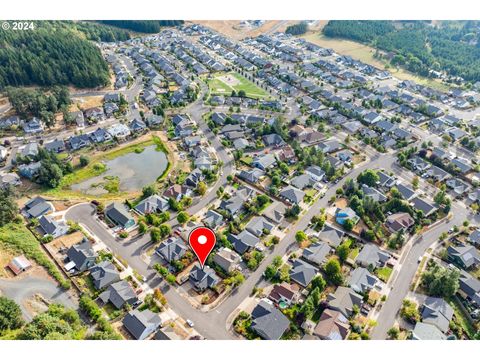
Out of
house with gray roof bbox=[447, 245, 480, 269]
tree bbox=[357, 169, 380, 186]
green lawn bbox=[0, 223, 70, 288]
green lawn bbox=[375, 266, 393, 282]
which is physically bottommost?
green lawn bbox=[0, 223, 70, 288]

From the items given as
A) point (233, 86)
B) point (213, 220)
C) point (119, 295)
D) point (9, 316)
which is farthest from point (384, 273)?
point (233, 86)

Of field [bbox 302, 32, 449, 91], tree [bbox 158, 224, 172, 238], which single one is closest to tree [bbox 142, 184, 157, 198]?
tree [bbox 158, 224, 172, 238]

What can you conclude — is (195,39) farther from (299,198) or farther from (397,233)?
(397,233)

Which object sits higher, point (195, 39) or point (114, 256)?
point (195, 39)

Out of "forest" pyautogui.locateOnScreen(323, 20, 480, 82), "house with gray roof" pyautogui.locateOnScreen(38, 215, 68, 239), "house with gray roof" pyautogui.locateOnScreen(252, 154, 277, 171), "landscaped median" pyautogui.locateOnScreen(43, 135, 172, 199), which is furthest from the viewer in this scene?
"forest" pyautogui.locateOnScreen(323, 20, 480, 82)

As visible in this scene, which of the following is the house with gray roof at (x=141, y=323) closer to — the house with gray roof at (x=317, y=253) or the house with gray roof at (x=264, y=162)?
the house with gray roof at (x=317, y=253)

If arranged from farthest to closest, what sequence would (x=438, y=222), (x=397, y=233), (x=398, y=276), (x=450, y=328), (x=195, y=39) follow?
1. (x=195, y=39)
2. (x=438, y=222)
3. (x=397, y=233)
4. (x=398, y=276)
5. (x=450, y=328)

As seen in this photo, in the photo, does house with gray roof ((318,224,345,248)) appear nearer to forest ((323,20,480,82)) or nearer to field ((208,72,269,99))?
field ((208,72,269,99))

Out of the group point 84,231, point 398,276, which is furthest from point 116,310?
point 398,276
